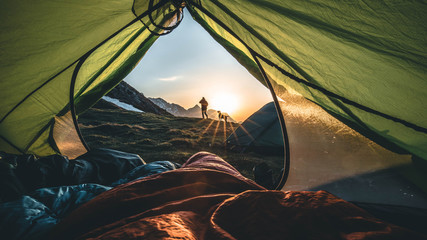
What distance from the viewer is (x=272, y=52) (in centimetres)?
139

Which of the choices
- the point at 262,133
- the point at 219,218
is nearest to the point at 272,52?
the point at 219,218

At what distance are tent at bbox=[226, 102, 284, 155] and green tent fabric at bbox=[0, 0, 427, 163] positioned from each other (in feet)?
7.31

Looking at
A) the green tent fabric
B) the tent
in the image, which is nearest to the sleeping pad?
the green tent fabric

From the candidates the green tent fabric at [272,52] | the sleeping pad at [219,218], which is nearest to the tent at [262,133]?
the green tent fabric at [272,52]

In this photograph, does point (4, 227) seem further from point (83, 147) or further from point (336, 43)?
point (83, 147)

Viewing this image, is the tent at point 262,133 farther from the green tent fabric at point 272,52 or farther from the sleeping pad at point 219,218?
the sleeping pad at point 219,218

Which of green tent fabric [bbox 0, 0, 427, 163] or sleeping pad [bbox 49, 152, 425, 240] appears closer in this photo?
sleeping pad [bbox 49, 152, 425, 240]

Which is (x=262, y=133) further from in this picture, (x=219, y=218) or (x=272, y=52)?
(x=219, y=218)

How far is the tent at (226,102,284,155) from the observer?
12.6ft

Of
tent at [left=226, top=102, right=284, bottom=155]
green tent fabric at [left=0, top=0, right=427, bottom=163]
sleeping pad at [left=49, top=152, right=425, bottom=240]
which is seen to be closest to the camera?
sleeping pad at [left=49, top=152, right=425, bottom=240]

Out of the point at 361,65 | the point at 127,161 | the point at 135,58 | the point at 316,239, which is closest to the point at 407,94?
the point at 361,65

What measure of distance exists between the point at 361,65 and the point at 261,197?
948 mm

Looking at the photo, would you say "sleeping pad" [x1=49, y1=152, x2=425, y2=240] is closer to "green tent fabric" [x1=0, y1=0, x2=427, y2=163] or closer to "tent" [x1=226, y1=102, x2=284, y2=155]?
"green tent fabric" [x1=0, y1=0, x2=427, y2=163]

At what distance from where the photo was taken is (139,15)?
1603mm
